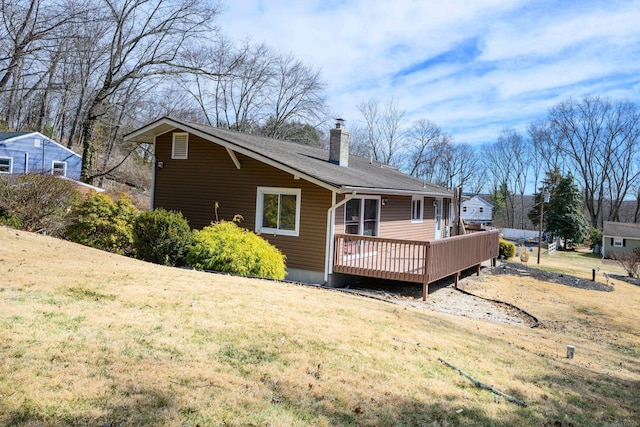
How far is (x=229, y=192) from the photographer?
14211 millimetres

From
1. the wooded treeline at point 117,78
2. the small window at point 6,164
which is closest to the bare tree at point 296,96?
the wooded treeline at point 117,78

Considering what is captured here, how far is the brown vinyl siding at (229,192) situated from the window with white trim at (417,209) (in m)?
6.69

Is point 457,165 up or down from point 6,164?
up

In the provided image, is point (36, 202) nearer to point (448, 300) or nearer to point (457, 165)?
point (448, 300)

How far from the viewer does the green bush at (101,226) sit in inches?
522

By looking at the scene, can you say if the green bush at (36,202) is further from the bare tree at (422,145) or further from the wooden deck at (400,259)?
the bare tree at (422,145)

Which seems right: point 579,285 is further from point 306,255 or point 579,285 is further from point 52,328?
point 52,328

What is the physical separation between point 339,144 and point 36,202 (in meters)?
10.1

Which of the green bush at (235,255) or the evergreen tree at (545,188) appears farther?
the evergreen tree at (545,188)

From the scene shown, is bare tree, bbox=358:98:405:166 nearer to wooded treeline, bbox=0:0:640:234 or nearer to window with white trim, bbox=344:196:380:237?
wooded treeline, bbox=0:0:640:234

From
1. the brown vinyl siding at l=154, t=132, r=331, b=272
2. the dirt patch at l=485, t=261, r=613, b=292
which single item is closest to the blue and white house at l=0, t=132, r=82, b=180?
the brown vinyl siding at l=154, t=132, r=331, b=272

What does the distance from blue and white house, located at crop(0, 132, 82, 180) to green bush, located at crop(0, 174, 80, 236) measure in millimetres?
13765

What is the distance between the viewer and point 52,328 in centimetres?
500

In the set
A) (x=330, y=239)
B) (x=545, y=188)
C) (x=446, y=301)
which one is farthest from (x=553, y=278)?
(x=545, y=188)
